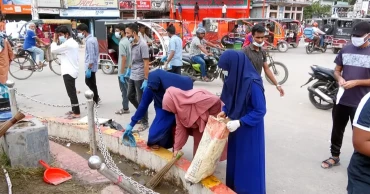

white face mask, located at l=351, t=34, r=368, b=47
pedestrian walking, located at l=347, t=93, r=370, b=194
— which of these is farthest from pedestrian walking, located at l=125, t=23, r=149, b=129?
pedestrian walking, located at l=347, t=93, r=370, b=194

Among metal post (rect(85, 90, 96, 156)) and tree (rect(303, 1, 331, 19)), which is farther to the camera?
tree (rect(303, 1, 331, 19))

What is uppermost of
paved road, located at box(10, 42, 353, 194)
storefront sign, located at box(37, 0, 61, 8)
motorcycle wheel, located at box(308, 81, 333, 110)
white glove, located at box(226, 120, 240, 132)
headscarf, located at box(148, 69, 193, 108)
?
storefront sign, located at box(37, 0, 61, 8)

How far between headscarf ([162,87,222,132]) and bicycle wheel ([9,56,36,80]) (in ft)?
25.6

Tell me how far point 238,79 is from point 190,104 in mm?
573

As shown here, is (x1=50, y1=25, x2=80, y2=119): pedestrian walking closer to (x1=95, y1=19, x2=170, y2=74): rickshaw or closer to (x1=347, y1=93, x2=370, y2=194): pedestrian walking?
(x1=347, y1=93, x2=370, y2=194): pedestrian walking

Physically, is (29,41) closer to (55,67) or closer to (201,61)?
(55,67)

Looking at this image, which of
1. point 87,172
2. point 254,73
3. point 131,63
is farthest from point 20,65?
point 254,73

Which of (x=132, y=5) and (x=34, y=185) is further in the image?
(x=132, y=5)

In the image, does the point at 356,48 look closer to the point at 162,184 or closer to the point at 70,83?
the point at 162,184

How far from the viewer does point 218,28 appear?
17.1 meters

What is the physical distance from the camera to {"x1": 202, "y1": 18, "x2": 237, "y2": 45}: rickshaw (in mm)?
17078

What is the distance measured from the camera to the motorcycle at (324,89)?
19.6 ft

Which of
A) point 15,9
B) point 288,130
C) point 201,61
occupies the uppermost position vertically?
point 15,9

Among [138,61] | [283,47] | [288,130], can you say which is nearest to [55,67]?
[138,61]
